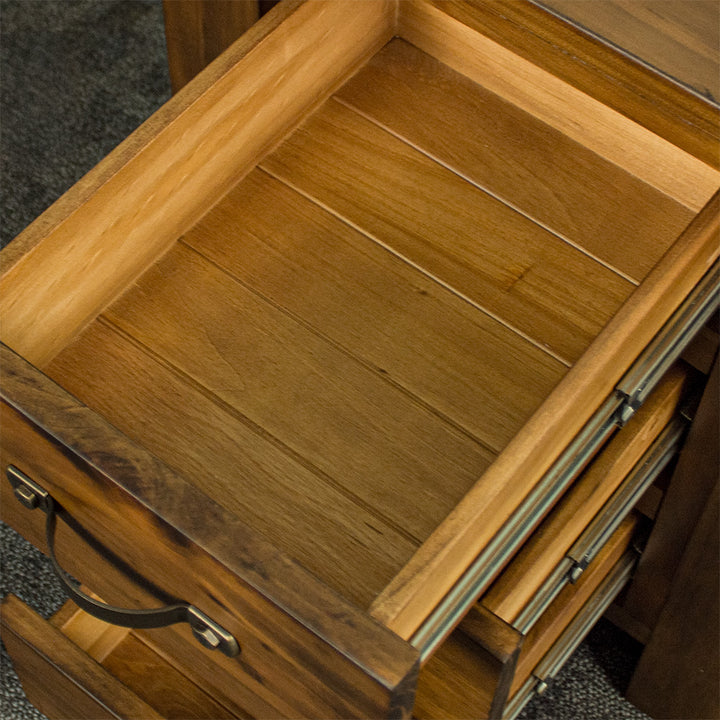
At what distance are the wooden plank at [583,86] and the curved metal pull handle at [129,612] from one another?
44 cm

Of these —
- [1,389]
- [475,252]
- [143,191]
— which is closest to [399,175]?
[475,252]

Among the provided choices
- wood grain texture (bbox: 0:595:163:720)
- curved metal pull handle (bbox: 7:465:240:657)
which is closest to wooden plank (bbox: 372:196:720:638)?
curved metal pull handle (bbox: 7:465:240:657)

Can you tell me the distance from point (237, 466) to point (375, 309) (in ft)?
0.48

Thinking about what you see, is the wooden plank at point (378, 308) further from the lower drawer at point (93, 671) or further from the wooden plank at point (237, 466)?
the lower drawer at point (93, 671)

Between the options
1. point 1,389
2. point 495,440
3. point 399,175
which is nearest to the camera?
point 1,389

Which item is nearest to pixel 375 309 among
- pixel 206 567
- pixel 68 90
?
pixel 206 567

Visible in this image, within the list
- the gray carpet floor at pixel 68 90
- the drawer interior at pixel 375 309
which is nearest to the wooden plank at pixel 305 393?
the drawer interior at pixel 375 309

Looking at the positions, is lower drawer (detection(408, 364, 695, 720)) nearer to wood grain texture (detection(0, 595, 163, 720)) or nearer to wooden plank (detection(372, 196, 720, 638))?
wooden plank (detection(372, 196, 720, 638))

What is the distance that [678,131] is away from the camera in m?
0.80

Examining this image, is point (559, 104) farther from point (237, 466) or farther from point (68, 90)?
point (68, 90)

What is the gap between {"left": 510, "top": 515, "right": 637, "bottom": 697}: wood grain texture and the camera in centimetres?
89

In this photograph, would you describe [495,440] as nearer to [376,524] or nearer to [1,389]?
[376,524]

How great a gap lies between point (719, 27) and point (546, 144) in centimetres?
14

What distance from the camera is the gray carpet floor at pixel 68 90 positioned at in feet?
4.65
